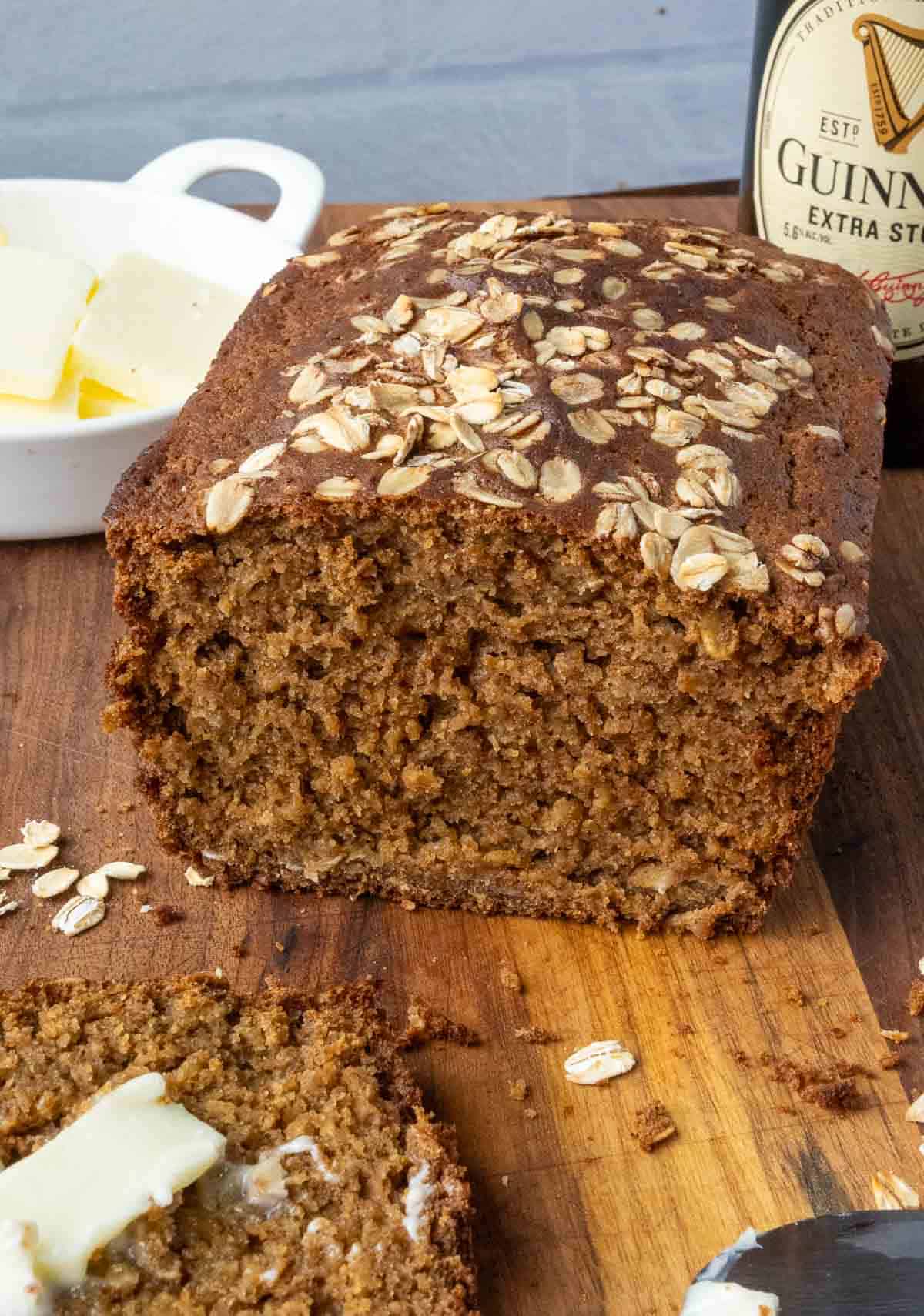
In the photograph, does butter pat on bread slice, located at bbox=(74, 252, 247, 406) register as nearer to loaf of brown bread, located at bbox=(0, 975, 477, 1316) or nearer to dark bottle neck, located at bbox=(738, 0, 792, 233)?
dark bottle neck, located at bbox=(738, 0, 792, 233)

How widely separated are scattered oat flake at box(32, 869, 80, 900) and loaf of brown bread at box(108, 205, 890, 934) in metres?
0.18

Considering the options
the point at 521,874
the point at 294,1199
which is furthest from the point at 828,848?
the point at 294,1199

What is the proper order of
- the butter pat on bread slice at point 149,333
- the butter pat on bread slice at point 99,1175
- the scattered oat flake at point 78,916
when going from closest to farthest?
1. the butter pat on bread slice at point 99,1175
2. the scattered oat flake at point 78,916
3. the butter pat on bread slice at point 149,333

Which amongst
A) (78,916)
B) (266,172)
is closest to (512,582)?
(78,916)

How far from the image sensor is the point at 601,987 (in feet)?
8.09

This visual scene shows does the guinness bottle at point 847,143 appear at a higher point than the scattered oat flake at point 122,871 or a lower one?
higher

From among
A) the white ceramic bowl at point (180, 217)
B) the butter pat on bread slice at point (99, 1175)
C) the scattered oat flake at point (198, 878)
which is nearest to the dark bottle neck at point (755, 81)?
the white ceramic bowl at point (180, 217)

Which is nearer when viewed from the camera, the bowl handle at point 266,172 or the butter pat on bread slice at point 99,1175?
the butter pat on bread slice at point 99,1175

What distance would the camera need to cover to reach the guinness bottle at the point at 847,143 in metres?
2.94

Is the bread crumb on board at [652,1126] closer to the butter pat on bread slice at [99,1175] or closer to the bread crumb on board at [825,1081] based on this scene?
the bread crumb on board at [825,1081]

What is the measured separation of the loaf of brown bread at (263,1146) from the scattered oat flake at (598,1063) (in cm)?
25

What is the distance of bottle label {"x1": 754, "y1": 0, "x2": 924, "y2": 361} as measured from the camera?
2.94 m
